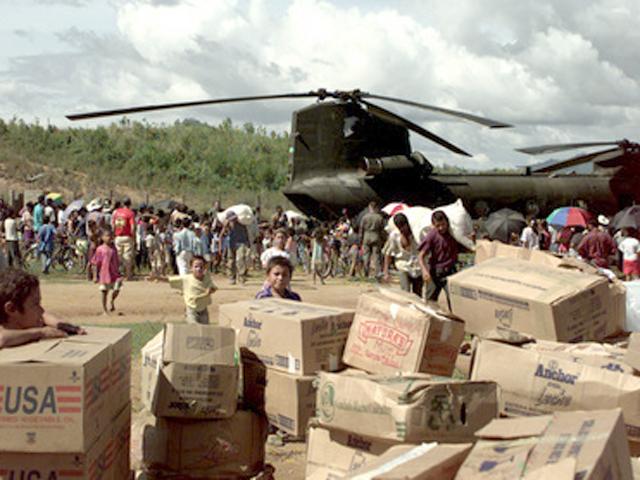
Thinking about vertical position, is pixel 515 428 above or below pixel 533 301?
below

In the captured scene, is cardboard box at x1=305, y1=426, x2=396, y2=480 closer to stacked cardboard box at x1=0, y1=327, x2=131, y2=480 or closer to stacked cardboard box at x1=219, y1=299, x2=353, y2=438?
stacked cardboard box at x1=219, y1=299, x2=353, y2=438

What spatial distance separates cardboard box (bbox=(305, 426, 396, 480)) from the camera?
3.93m

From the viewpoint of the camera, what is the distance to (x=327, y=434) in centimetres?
416

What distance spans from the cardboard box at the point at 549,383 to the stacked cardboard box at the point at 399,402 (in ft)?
0.75

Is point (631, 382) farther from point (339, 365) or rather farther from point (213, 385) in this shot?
point (213, 385)

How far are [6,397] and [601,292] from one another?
3732 millimetres

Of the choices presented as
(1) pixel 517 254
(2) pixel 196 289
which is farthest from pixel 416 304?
(2) pixel 196 289

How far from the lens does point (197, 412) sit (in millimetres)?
4707

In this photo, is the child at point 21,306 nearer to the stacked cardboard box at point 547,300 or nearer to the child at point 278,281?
the child at point 278,281

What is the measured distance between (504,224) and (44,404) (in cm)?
1541

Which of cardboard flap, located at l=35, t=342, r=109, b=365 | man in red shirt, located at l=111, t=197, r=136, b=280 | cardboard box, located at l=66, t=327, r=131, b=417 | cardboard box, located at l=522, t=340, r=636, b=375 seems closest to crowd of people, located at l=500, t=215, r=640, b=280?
man in red shirt, located at l=111, t=197, r=136, b=280

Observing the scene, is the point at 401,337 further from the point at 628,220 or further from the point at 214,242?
the point at 214,242

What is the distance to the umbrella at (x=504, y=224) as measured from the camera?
18.2 metres

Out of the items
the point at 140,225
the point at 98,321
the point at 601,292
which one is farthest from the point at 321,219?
the point at 601,292
